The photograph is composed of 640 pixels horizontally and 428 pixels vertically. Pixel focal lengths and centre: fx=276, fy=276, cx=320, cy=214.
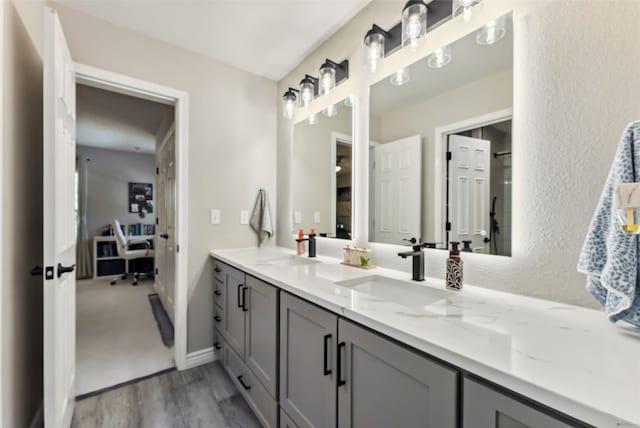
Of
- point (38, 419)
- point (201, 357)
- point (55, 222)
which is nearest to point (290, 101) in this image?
point (55, 222)

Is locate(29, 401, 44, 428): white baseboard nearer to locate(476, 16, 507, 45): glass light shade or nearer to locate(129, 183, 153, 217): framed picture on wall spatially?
locate(476, 16, 507, 45): glass light shade

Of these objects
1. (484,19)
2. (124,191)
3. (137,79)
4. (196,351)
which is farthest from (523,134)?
(124,191)

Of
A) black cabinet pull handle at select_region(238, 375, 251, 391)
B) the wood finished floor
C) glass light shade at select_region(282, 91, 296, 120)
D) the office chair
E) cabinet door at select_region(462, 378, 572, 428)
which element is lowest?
the wood finished floor

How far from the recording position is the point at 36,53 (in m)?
1.47

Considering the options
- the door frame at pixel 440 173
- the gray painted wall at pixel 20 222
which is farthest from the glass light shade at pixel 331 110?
the gray painted wall at pixel 20 222

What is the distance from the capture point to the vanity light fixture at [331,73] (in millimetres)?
1803

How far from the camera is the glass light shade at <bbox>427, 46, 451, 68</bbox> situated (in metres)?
1.29

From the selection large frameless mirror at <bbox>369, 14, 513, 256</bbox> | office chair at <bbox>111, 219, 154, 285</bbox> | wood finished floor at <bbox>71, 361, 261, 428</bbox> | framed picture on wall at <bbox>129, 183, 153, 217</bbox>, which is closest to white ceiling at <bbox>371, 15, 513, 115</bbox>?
large frameless mirror at <bbox>369, 14, 513, 256</bbox>

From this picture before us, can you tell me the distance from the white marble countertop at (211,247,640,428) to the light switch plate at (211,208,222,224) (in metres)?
1.30

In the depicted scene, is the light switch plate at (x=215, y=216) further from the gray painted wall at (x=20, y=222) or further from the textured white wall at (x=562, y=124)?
the textured white wall at (x=562, y=124)

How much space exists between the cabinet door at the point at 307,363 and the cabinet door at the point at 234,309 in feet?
1.62

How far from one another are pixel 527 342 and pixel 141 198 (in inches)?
258

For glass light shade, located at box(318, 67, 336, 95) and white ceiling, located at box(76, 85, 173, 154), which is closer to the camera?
glass light shade, located at box(318, 67, 336, 95)

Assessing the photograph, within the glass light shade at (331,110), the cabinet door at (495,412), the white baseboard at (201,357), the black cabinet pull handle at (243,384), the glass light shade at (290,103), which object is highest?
the glass light shade at (290,103)
